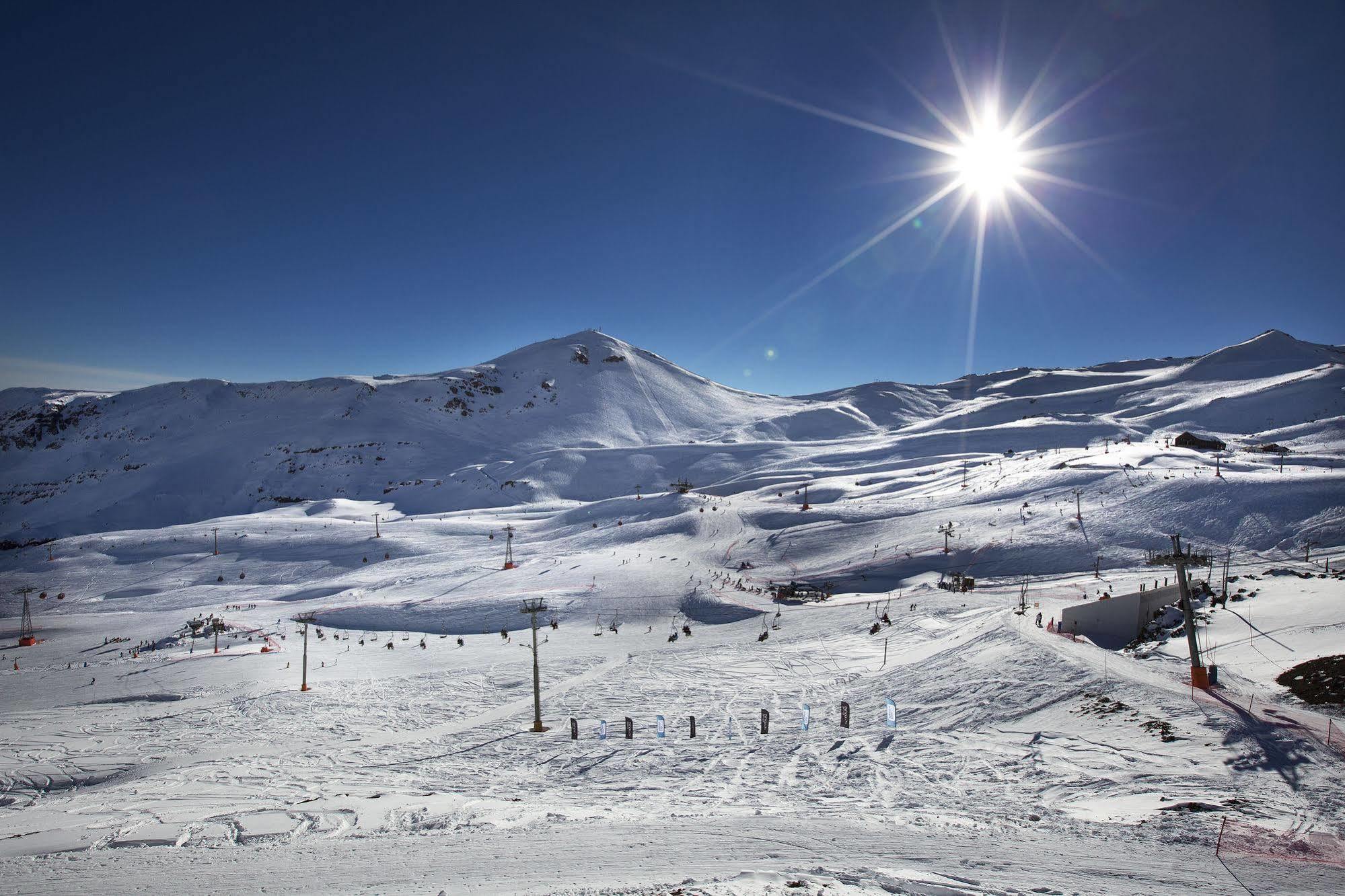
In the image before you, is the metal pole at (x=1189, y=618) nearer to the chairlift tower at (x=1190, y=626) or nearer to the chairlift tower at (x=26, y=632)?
the chairlift tower at (x=1190, y=626)

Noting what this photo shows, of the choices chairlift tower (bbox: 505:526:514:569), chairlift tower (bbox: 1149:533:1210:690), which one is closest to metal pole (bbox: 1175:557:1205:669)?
chairlift tower (bbox: 1149:533:1210:690)

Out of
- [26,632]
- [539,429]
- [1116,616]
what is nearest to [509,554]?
[26,632]

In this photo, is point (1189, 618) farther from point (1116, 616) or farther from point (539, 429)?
point (539, 429)

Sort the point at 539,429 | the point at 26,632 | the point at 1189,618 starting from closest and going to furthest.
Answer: the point at 1189,618, the point at 26,632, the point at 539,429

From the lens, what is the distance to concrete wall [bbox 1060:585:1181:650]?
25.2m

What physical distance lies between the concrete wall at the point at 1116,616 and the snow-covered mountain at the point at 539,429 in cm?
6145

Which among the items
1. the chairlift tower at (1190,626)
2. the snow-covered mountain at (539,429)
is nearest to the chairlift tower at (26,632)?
the snow-covered mountain at (539,429)

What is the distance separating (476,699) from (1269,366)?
172016 mm

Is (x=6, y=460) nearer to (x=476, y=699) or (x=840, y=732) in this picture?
(x=476, y=699)

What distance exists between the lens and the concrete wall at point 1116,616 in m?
25.2

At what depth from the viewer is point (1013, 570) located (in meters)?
43.8

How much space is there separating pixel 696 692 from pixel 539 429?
11564 cm

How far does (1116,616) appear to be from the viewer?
2597cm

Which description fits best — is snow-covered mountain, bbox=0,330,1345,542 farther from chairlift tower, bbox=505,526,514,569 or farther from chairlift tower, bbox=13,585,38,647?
chairlift tower, bbox=13,585,38,647
